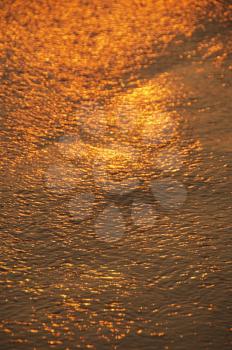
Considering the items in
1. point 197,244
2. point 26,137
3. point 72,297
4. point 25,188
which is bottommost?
point 72,297

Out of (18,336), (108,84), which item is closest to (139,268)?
(18,336)

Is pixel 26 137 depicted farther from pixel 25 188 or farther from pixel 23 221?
pixel 23 221

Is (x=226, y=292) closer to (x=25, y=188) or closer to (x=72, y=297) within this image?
(x=72, y=297)

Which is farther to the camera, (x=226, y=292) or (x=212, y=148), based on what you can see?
(x=212, y=148)

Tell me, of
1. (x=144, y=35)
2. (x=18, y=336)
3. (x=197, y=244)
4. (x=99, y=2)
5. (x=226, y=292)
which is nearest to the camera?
(x=18, y=336)

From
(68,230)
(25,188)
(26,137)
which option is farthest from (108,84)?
(68,230)

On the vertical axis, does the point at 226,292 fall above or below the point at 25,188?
below

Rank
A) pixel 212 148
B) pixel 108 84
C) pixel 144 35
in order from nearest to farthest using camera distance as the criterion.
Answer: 1. pixel 212 148
2. pixel 108 84
3. pixel 144 35
